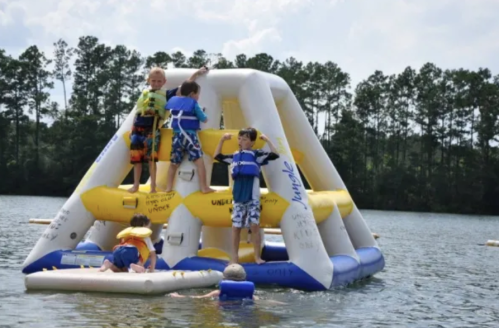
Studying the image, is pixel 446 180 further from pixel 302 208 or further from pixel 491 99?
pixel 302 208

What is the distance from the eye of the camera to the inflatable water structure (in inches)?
477

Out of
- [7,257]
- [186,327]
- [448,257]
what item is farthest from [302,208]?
[448,257]

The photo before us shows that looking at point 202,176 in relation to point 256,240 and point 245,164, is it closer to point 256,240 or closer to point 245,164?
point 245,164

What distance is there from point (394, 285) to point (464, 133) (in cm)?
5942

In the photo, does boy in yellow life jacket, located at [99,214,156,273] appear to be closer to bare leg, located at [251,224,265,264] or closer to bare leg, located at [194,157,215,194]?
bare leg, located at [194,157,215,194]

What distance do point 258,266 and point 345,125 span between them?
61521 mm

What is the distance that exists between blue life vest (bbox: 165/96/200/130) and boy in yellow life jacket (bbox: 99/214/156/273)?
1757 mm

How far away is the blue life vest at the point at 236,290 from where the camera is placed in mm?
10414

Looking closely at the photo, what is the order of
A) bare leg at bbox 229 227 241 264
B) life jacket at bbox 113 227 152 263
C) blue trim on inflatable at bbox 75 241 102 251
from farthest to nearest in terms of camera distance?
blue trim on inflatable at bbox 75 241 102 251 < bare leg at bbox 229 227 241 264 < life jacket at bbox 113 227 152 263

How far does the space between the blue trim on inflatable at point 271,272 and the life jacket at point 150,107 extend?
2241mm

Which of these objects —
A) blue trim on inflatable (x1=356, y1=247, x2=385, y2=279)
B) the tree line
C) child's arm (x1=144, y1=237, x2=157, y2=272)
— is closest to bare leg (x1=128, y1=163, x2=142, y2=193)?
child's arm (x1=144, y1=237, x2=157, y2=272)

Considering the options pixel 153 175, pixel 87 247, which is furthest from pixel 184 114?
pixel 87 247

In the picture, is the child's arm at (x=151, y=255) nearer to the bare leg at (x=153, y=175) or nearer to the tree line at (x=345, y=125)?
the bare leg at (x=153, y=175)

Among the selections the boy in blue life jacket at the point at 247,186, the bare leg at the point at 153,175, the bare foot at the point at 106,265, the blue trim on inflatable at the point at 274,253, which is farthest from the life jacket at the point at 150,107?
the blue trim on inflatable at the point at 274,253
